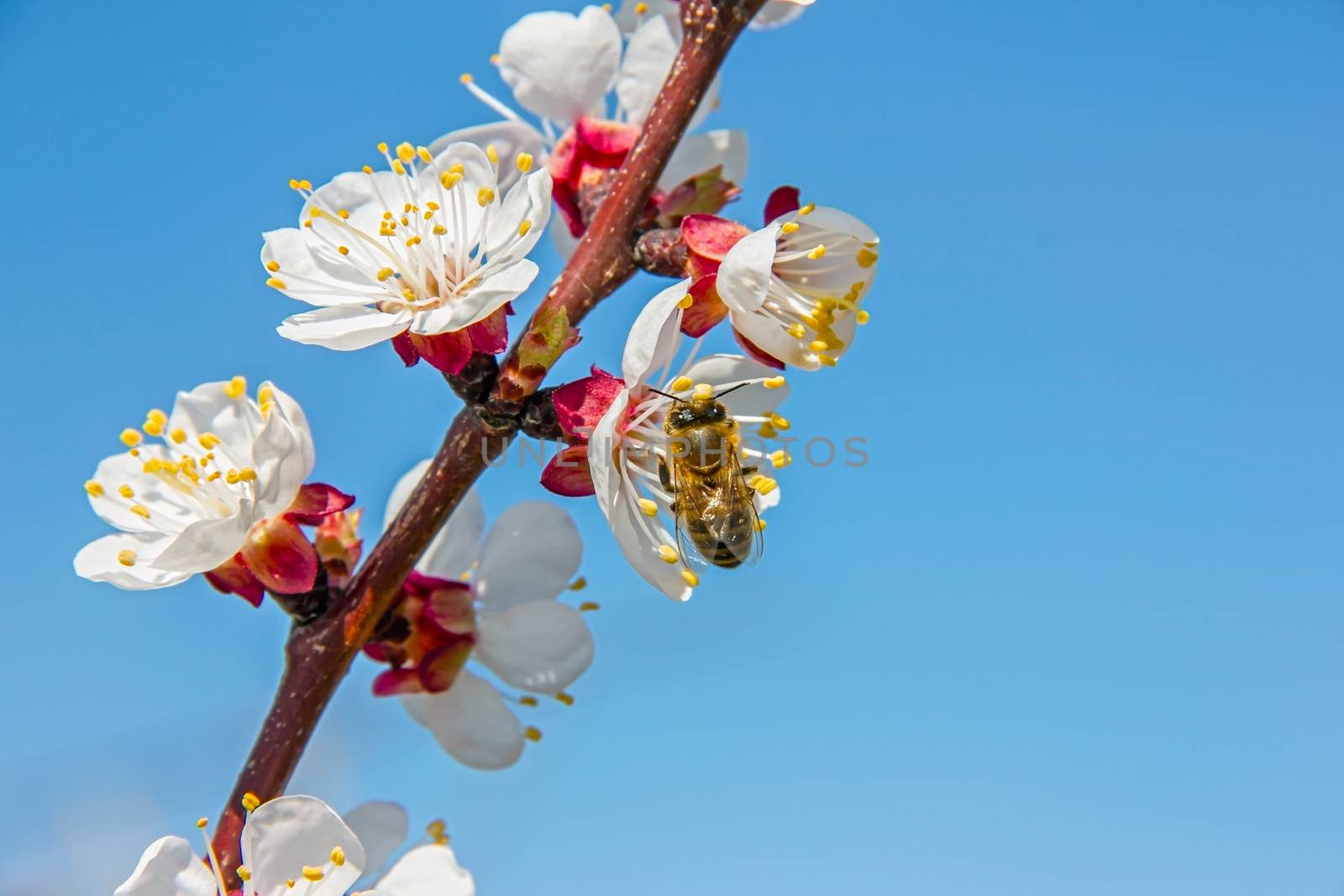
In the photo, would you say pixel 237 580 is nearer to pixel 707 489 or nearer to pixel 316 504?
pixel 316 504

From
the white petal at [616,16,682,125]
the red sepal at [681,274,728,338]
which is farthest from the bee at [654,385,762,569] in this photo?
the white petal at [616,16,682,125]

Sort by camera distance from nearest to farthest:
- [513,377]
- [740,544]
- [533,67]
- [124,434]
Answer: [513,377] < [740,544] < [124,434] < [533,67]

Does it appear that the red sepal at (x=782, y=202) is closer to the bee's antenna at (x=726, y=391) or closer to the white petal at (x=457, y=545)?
the bee's antenna at (x=726, y=391)

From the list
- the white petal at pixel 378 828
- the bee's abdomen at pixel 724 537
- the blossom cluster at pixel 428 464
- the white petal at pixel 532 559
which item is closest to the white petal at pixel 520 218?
the blossom cluster at pixel 428 464

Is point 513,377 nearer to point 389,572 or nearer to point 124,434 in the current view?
point 389,572

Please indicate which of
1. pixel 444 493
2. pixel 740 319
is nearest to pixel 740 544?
pixel 740 319

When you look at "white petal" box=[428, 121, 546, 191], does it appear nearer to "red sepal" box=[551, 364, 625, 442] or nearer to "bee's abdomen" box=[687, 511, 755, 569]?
"red sepal" box=[551, 364, 625, 442]

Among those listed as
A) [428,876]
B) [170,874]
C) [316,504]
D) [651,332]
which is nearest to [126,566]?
[316,504]
